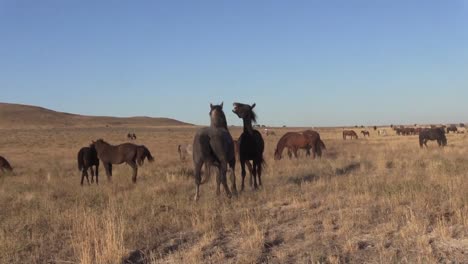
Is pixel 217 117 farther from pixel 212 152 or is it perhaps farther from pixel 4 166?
pixel 4 166

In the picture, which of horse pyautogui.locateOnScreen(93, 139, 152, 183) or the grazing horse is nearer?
the grazing horse

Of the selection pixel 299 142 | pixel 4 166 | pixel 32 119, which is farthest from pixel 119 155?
pixel 32 119

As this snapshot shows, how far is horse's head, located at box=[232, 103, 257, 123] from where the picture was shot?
1288cm

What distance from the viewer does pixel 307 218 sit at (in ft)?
25.3

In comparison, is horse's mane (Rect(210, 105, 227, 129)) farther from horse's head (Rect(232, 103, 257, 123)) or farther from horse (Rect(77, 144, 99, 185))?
horse (Rect(77, 144, 99, 185))

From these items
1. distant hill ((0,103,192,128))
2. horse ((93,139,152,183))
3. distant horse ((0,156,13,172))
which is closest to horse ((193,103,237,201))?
horse ((93,139,152,183))

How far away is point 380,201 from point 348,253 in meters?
3.21

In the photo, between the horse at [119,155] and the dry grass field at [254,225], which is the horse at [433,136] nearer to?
the dry grass field at [254,225]

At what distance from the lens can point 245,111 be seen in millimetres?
12922

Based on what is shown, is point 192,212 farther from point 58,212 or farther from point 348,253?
point 348,253

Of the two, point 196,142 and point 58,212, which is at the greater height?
point 196,142

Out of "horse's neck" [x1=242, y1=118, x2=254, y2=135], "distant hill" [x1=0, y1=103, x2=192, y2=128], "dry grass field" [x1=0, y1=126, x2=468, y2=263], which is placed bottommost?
"dry grass field" [x1=0, y1=126, x2=468, y2=263]

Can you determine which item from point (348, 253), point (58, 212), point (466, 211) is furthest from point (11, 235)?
point (466, 211)

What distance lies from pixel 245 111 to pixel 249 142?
95 cm
